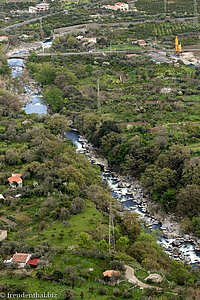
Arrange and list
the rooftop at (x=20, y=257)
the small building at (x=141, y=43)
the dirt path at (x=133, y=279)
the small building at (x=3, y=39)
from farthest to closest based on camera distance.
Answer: the small building at (x=3, y=39), the small building at (x=141, y=43), the rooftop at (x=20, y=257), the dirt path at (x=133, y=279)

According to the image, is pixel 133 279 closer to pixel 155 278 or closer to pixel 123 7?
pixel 155 278

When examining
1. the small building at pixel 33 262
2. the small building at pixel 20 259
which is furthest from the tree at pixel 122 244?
the small building at pixel 20 259

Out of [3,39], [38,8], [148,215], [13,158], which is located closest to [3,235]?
[13,158]

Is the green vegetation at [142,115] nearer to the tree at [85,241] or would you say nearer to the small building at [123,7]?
the tree at [85,241]

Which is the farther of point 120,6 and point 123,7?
point 120,6

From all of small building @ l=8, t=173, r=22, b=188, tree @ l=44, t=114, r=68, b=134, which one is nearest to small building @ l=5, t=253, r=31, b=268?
small building @ l=8, t=173, r=22, b=188

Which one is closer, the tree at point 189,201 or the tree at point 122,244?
the tree at point 122,244

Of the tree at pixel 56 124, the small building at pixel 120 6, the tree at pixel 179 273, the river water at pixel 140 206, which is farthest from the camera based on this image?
the small building at pixel 120 6

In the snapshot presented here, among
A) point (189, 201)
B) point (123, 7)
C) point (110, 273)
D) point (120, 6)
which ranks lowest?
point (189, 201)

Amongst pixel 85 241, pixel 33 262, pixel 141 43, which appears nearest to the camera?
pixel 33 262

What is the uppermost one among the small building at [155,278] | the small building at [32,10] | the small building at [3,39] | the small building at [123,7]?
the small building at [123,7]
